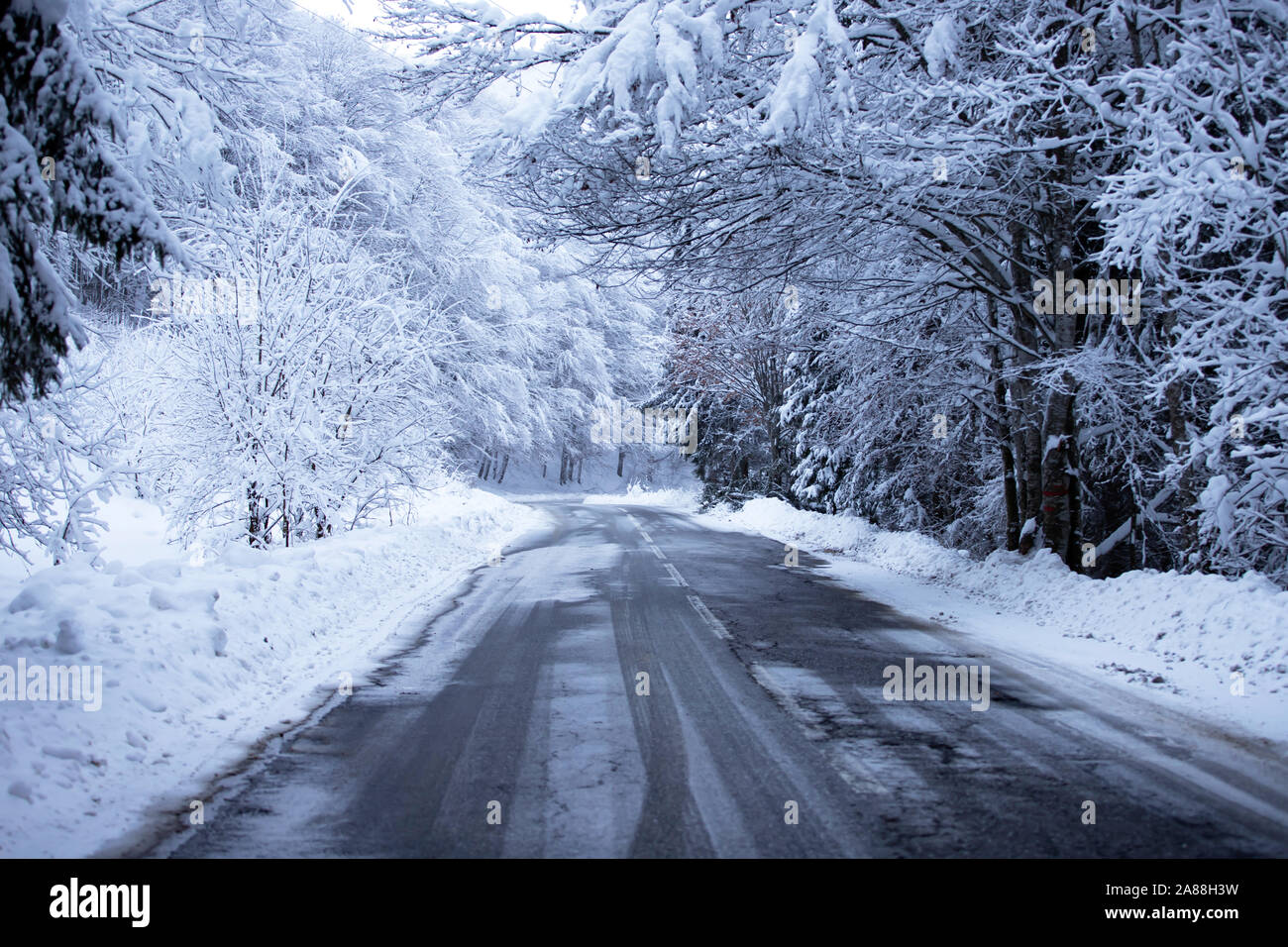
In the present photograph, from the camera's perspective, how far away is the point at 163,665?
611 cm

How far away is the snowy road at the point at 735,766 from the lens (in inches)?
155

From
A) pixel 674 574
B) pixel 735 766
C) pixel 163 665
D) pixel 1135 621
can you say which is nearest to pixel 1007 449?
pixel 674 574

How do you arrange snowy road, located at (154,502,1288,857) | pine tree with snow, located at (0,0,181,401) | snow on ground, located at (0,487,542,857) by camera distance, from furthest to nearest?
pine tree with snow, located at (0,0,181,401) < snow on ground, located at (0,487,542,857) < snowy road, located at (154,502,1288,857)

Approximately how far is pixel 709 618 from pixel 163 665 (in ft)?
18.3

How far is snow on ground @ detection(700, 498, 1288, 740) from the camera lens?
6531mm

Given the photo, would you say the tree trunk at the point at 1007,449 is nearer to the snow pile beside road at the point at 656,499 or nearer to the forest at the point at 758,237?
the forest at the point at 758,237

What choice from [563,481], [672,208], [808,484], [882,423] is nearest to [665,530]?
[808,484]

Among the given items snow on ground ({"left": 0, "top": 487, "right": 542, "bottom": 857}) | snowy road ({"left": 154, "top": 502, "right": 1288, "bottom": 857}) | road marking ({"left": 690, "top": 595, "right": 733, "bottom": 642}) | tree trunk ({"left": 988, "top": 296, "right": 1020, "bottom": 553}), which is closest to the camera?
snowy road ({"left": 154, "top": 502, "right": 1288, "bottom": 857})

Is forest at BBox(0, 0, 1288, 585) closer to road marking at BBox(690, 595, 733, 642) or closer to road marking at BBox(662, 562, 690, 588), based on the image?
road marking at BBox(690, 595, 733, 642)

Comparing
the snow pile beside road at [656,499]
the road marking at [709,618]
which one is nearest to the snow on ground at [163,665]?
the road marking at [709,618]

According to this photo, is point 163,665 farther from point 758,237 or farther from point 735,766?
point 758,237

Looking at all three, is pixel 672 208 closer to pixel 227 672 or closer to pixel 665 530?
pixel 227 672

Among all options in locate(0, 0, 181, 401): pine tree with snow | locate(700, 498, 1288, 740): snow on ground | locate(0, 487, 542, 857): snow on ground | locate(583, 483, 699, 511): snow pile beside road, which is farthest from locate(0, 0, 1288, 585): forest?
locate(583, 483, 699, 511): snow pile beside road

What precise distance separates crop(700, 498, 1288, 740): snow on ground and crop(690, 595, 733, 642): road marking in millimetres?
2460
